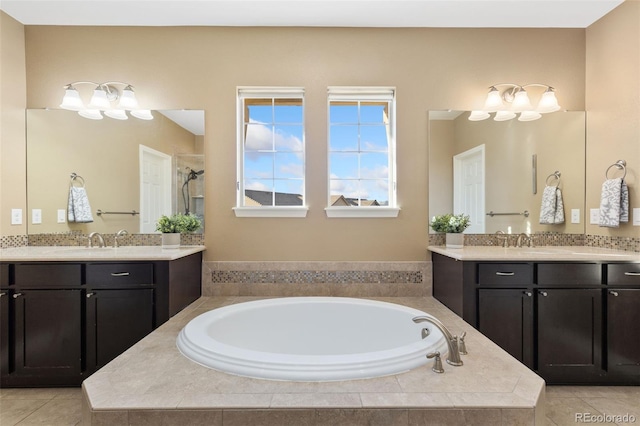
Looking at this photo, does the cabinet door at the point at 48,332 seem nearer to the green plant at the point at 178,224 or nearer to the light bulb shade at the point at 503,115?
the green plant at the point at 178,224

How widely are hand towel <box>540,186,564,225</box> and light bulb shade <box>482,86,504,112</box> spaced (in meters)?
0.78

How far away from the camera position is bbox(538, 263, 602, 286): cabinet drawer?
205 cm

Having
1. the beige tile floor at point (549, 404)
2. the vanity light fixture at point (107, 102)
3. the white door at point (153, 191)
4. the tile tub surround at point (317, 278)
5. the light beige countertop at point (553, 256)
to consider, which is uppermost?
the vanity light fixture at point (107, 102)

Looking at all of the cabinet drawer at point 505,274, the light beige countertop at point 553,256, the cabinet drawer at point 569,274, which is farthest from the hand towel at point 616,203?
the cabinet drawer at point 505,274

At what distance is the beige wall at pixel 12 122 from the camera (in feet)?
7.75

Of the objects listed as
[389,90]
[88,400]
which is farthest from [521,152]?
[88,400]

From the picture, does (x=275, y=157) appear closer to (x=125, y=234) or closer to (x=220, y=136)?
(x=220, y=136)

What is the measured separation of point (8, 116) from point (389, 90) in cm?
296

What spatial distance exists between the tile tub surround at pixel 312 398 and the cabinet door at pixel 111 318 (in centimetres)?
80

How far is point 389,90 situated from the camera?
2.58 meters

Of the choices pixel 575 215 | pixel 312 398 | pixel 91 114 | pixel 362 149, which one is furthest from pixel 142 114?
pixel 575 215

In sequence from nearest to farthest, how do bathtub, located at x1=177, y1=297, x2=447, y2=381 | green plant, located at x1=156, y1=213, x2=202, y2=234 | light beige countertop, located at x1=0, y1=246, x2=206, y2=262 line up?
1. bathtub, located at x1=177, y1=297, x2=447, y2=381
2. light beige countertop, located at x1=0, y1=246, x2=206, y2=262
3. green plant, located at x1=156, y1=213, x2=202, y2=234

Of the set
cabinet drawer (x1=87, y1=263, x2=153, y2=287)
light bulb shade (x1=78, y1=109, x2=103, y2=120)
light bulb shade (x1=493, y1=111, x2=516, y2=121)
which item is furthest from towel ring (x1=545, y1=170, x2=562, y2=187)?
light bulb shade (x1=78, y1=109, x2=103, y2=120)

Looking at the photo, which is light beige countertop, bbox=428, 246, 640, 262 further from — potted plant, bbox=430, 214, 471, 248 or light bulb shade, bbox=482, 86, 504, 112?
light bulb shade, bbox=482, 86, 504, 112
